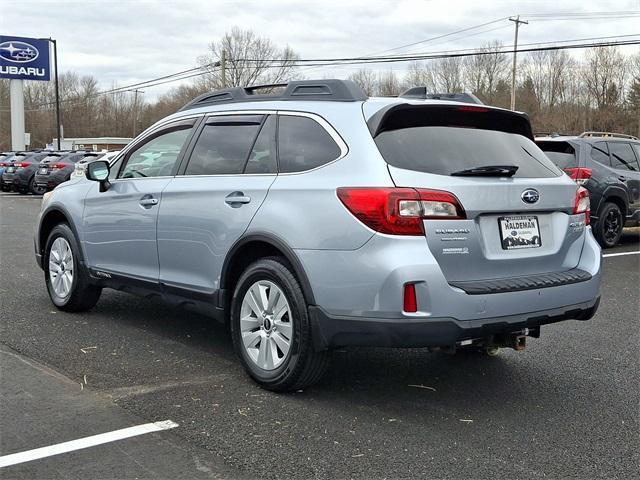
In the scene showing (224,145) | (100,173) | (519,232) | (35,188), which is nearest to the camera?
(519,232)

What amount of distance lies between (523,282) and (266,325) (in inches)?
60.6

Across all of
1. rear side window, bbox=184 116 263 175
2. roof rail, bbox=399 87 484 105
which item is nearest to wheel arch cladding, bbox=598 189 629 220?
roof rail, bbox=399 87 484 105

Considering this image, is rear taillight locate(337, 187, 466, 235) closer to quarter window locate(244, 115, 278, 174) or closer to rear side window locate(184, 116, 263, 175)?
quarter window locate(244, 115, 278, 174)

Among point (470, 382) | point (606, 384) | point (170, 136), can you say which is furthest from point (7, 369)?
point (606, 384)

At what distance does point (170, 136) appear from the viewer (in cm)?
525

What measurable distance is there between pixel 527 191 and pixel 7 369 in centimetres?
355

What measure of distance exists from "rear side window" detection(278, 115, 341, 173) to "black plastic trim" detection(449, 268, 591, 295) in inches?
42.1

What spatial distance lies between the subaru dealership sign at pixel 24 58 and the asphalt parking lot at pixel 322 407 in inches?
1817

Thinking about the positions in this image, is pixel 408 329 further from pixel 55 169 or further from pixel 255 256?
pixel 55 169

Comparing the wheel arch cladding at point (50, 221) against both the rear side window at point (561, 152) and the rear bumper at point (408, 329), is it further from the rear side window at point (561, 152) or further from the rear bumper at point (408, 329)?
the rear side window at point (561, 152)

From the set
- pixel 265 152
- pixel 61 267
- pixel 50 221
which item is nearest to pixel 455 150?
pixel 265 152

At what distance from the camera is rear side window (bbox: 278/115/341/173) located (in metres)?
4.00

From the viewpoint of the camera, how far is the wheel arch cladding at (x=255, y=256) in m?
3.85

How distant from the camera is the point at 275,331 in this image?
4.09 metres
